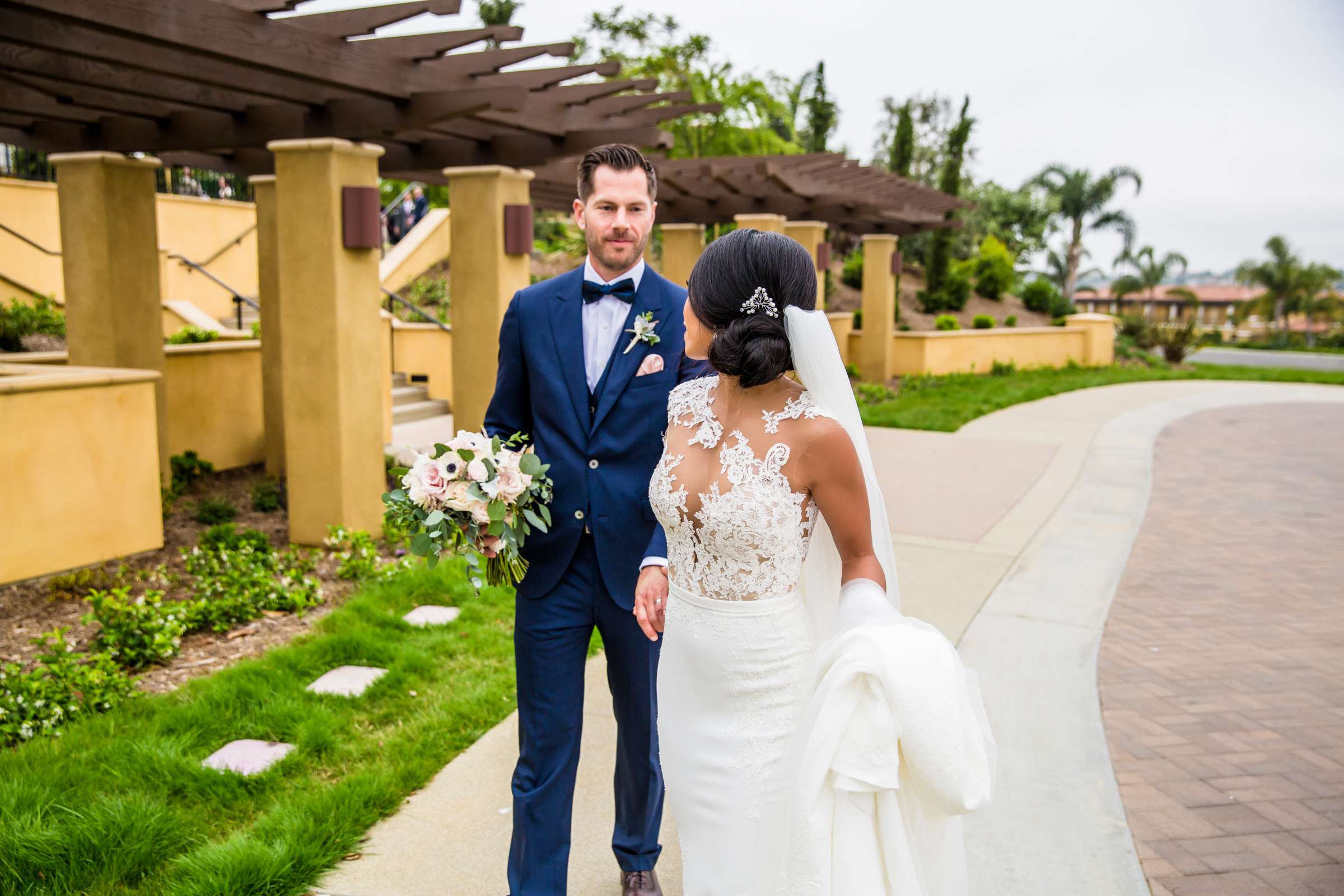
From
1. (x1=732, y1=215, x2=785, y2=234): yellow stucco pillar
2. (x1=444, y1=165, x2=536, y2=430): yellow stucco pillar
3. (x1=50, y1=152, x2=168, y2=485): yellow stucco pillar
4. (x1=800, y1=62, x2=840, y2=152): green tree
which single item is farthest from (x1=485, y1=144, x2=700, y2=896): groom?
(x1=800, y1=62, x2=840, y2=152): green tree

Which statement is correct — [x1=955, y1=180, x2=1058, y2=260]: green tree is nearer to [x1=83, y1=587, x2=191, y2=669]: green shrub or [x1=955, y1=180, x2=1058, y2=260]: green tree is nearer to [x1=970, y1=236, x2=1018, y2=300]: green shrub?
[x1=970, y1=236, x2=1018, y2=300]: green shrub

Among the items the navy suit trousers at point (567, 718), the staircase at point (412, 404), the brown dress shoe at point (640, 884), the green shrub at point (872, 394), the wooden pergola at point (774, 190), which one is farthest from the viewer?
the green shrub at point (872, 394)

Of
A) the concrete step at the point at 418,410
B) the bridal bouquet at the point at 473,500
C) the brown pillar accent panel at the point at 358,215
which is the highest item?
the brown pillar accent panel at the point at 358,215

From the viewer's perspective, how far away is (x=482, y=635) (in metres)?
5.46

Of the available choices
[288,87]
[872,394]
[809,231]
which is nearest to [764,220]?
[809,231]

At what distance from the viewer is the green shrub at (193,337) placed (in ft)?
37.5

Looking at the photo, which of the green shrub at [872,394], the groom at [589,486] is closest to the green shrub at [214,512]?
the groom at [589,486]

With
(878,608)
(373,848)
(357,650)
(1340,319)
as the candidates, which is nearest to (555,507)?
(878,608)

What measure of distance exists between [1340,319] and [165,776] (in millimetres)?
61942

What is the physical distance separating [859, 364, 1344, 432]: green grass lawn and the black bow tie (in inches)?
374

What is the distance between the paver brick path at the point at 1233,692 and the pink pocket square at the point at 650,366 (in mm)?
2352

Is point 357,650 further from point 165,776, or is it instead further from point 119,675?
point 165,776

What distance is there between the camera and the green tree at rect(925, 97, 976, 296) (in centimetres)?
2723

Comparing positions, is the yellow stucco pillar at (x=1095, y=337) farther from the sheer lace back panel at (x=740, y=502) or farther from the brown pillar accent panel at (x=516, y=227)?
the sheer lace back panel at (x=740, y=502)
